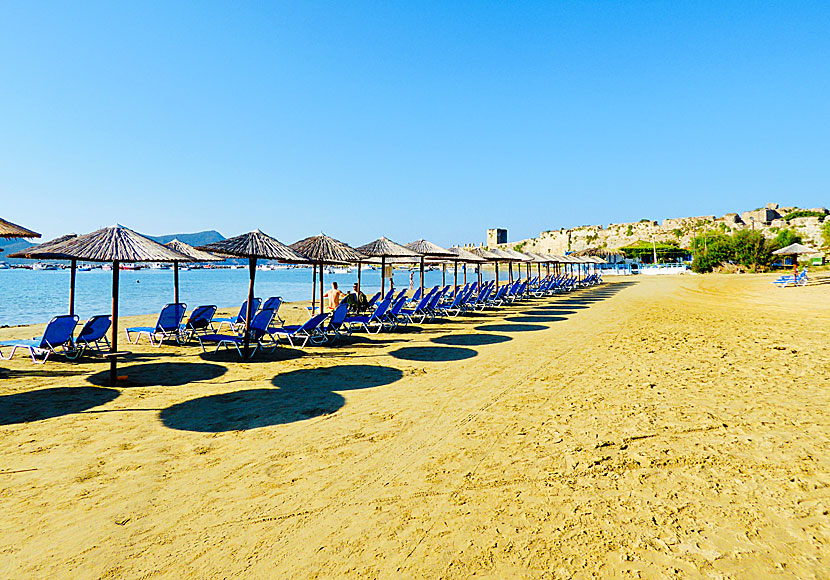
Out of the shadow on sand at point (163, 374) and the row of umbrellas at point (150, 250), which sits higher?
the row of umbrellas at point (150, 250)

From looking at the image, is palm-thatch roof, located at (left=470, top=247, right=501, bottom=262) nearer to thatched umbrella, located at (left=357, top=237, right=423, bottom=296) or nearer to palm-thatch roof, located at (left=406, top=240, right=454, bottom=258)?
palm-thatch roof, located at (left=406, top=240, right=454, bottom=258)

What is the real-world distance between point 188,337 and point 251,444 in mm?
5727

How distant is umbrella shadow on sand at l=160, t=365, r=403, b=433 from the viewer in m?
4.02

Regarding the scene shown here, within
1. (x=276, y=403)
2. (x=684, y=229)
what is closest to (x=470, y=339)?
(x=276, y=403)

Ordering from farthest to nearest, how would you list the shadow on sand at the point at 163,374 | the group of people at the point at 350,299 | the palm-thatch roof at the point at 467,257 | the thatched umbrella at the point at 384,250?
the palm-thatch roof at the point at 467,257 → the thatched umbrella at the point at 384,250 → the group of people at the point at 350,299 → the shadow on sand at the point at 163,374

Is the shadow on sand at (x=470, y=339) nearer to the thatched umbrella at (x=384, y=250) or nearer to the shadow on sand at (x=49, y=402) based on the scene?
the thatched umbrella at (x=384, y=250)

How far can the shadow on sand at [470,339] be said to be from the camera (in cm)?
831

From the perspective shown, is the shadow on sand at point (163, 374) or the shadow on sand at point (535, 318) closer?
the shadow on sand at point (163, 374)

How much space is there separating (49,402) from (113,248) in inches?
71.3

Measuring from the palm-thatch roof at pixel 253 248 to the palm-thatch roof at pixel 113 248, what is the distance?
74 centimetres

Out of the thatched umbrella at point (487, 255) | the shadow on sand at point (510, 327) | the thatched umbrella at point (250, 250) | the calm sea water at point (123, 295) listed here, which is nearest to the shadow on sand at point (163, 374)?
the thatched umbrella at point (250, 250)

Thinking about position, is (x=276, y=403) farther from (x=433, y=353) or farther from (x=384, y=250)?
(x=384, y=250)

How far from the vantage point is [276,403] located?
4.61 meters

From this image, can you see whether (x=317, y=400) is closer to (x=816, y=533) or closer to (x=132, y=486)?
(x=132, y=486)
